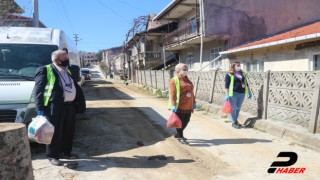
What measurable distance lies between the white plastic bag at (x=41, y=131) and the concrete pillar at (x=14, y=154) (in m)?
1.54

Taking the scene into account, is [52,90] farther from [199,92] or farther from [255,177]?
[199,92]

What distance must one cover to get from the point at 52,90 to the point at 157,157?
211 centimetres

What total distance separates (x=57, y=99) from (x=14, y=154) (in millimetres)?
2271

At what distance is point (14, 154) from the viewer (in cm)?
367

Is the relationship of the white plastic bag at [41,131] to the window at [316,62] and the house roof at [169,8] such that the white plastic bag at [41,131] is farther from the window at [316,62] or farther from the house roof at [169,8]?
the house roof at [169,8]

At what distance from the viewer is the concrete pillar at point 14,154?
358 cm

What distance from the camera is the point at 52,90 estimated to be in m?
5.85

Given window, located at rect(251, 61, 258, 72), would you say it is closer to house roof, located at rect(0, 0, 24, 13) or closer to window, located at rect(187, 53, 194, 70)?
window, located at rect(187, 53, 194, 70)

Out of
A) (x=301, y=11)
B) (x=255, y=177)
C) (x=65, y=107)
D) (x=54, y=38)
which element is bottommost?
(x=255, y=177)

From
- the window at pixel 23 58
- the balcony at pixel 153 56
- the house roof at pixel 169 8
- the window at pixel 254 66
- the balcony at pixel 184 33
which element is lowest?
the window at pixel 254 66

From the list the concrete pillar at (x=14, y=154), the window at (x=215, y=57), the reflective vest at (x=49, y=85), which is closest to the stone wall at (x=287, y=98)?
the reflective vest at (x=49, y=85)

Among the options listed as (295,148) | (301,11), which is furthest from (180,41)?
(295,148)

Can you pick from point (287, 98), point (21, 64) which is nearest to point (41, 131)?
point (21, 64)

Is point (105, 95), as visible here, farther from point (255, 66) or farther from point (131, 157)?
point (131, 157)
